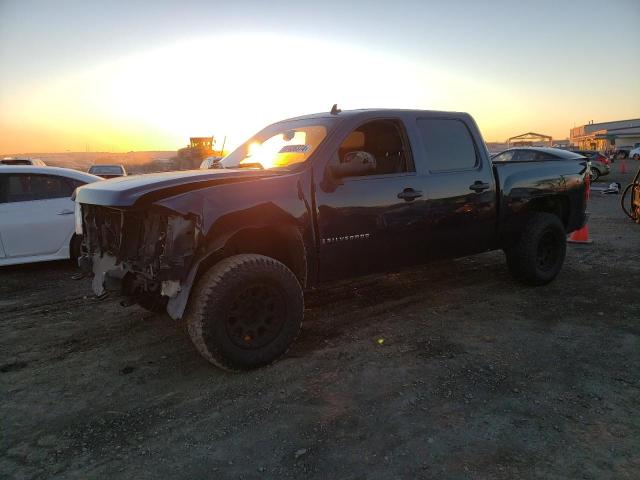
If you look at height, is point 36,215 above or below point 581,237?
above

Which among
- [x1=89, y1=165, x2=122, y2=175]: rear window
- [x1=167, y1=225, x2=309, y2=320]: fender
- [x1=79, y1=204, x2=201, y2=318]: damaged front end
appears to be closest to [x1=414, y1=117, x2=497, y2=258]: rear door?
[x1=167, y1=225, x2=309, y2=320]: fender

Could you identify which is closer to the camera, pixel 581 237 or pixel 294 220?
pixel 294 220

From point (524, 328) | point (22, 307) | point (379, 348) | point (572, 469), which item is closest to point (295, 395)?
point (379, 348)

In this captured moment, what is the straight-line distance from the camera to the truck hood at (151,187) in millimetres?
2996

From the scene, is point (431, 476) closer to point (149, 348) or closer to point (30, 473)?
point (30, 473)

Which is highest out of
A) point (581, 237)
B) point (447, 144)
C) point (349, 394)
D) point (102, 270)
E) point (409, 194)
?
point (447, 144)

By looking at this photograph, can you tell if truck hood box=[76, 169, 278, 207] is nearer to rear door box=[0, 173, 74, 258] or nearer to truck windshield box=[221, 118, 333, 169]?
truck windshield box=[221, 118, 333, 169]

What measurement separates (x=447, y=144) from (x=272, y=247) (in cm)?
212

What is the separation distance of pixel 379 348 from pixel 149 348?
1923 millimetres

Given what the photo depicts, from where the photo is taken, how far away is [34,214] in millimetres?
6195

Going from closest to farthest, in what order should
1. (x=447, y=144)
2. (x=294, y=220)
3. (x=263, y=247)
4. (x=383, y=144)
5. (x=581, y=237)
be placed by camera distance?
(x=294, y=220), (x=263, y=247), (x=383, y=144), (x=447, y=144), (x=581, y=237)

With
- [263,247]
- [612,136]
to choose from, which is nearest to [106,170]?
[263,247]

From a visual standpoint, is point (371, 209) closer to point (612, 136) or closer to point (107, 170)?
point (107, 170)

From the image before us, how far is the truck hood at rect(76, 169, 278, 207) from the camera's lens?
300 centimetres
